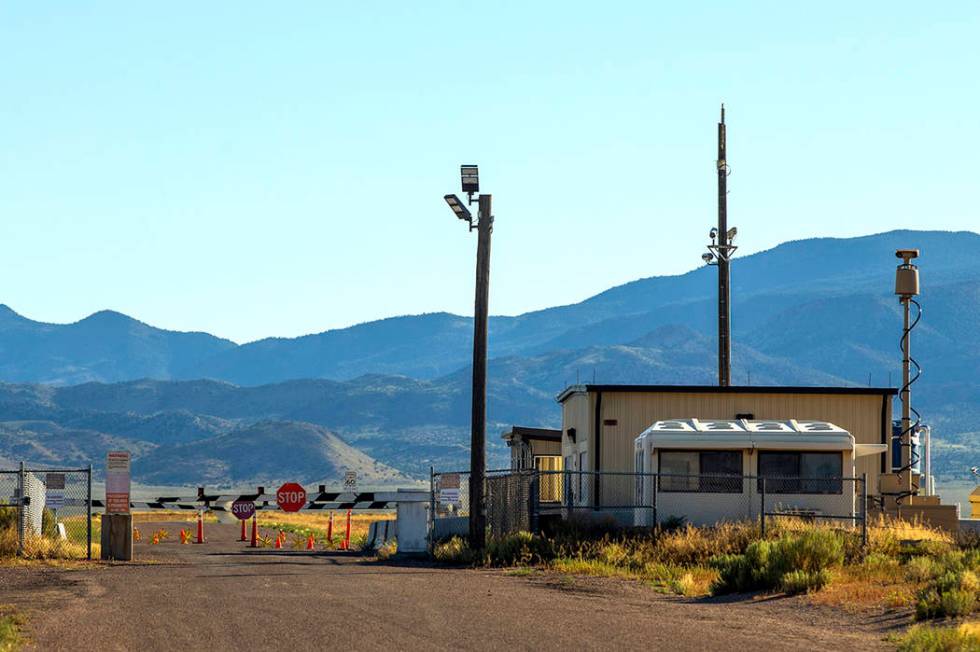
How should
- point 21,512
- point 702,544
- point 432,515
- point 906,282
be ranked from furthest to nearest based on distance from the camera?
1. point 906,282
2. point 432,515
3. point 21,512
4. point 702,544

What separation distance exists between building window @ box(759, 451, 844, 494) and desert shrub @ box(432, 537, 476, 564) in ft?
21.0

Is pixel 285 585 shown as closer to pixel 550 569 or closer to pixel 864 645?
pixel 550 569

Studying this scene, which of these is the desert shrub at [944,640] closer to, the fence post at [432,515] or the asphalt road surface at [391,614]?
the asphalt road surface at [391,614]

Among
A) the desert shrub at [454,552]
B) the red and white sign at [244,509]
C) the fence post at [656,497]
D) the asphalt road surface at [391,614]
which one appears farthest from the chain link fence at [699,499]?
the red and white sign at [244,509]

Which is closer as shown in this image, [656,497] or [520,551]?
[520,551]

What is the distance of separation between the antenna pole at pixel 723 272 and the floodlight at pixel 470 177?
1041 centimetres

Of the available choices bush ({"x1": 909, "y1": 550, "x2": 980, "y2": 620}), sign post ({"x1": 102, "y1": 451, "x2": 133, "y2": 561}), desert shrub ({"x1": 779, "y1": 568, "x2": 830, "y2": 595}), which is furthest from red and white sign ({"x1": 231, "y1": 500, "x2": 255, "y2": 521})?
bush ({"x1": 909, "y1": 550, "x2": 980, "y2": 620})

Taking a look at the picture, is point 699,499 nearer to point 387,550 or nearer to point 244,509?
point 387,550

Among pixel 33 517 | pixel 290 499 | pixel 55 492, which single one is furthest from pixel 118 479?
pixel 290 499

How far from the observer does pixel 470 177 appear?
3166 centimetres

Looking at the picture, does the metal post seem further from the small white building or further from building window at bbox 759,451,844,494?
building window at bbox 759,451,844,494

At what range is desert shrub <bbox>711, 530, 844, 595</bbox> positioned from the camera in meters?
23.5

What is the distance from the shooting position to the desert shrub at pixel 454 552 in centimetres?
3083

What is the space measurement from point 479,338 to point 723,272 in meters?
11.6
